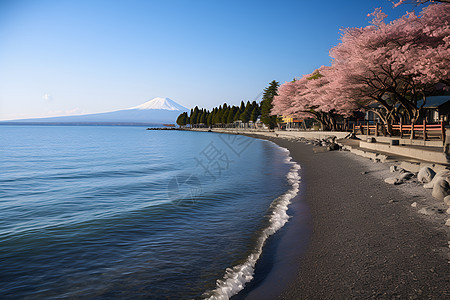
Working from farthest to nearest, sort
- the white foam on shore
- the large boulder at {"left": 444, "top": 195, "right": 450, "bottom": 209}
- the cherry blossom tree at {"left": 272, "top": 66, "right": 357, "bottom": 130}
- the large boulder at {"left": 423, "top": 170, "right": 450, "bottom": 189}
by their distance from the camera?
1. the cherry blossom tree at {"left": 272, "top": 66, "right": 357, "bottom": 130}
2. the large boulder at {"left": 423, "top": 170, "right": 450, "bottom": 189}
3. the large boulder at {"left": 444, "top": 195, "right": 450, "bottom": 209}
4. the white foam on shore

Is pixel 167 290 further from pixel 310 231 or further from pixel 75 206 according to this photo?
pixel 75 206

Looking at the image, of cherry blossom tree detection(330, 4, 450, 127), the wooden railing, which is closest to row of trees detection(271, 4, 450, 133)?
cherry blossom tree detection(330, 4, 450, 127)

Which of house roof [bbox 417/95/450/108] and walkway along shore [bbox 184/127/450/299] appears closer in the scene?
walkway along shore [bbox 184/127/450/299]

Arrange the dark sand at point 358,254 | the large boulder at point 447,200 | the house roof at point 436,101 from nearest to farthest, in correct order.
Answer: the dark sand at point 358,254
the large boulder at point 447,200
the house roof at point 436,101

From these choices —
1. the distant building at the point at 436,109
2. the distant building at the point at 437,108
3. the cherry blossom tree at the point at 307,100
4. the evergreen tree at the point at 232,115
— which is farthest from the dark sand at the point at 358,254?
the evergreen tree at the point at 232,115

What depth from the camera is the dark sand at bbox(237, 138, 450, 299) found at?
4473 mm

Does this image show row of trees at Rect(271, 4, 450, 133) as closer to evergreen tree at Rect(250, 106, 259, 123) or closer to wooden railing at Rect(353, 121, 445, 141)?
wooden railing at Rect(353, 121, 445, 141)

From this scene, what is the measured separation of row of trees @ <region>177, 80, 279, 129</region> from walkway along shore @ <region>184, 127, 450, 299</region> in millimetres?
78892

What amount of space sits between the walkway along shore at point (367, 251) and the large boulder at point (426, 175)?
1.37 feet

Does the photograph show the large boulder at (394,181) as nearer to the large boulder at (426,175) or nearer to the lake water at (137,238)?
the large boulder at (426,175)

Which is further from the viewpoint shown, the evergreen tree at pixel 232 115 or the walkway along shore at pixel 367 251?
the evergreen tree at pixel 232 115

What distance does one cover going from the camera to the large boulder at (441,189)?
8414mm

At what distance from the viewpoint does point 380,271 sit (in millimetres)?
4926

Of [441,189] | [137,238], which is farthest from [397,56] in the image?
[137,238]
